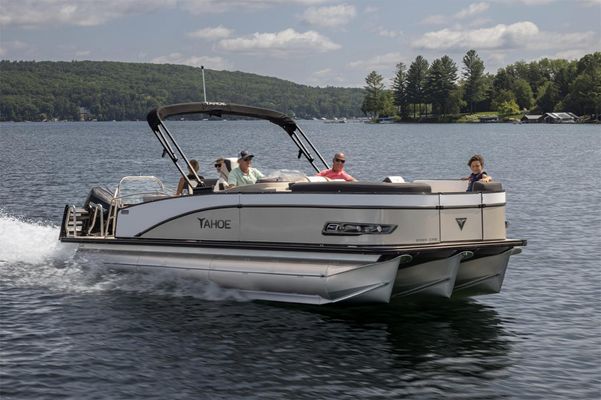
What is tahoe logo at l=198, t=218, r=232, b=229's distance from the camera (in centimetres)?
1207

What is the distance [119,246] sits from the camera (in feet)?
43.8

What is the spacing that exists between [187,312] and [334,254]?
234cm

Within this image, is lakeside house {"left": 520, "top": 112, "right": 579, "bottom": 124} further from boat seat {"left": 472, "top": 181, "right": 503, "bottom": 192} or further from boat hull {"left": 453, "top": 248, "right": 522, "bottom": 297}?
boat seat {"left": 472, "top": 181, "right": 503, "bottom": 192}

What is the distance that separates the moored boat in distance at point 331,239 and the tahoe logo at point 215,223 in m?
0.02

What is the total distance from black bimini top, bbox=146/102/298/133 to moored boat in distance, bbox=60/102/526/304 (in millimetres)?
471

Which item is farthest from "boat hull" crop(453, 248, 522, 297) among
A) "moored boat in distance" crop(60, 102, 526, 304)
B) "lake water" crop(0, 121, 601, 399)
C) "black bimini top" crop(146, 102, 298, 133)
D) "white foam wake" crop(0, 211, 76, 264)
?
"white foam wake" crop(0, 211, 76, 264)

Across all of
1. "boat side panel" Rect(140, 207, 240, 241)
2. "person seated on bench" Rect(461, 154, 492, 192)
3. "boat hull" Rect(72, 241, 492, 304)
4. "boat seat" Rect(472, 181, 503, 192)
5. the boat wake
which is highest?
"person seated on bench" Rect(461, 154, 492, 192)

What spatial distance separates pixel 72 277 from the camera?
1407 cm

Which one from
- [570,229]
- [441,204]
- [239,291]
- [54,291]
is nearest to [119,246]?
[54,291]

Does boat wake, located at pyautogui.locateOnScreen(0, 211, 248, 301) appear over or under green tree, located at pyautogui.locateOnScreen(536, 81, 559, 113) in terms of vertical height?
under

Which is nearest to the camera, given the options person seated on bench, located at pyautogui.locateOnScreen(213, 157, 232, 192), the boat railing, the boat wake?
the boat wake

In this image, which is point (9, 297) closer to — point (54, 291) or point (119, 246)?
point (54, 291)

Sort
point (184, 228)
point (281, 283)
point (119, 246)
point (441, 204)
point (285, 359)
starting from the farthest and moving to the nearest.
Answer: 1. point (119, 246)
2. point (184, 228)
3. point (281, 283)
4. point (441, 204)
5. point (285, 359)

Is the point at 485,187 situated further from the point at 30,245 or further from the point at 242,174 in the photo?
the point at 30,245
